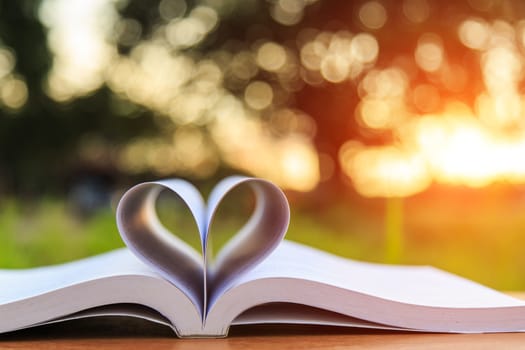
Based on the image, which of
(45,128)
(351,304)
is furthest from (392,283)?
(45,128)

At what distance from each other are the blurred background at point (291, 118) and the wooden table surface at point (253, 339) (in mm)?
1125

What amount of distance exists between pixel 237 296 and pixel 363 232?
129cm

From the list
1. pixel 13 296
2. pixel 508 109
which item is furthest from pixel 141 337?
pixel 508 109

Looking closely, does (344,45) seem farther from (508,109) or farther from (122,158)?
(122,158)

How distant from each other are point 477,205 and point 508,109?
0.30 meters

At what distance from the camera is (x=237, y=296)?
57 cm

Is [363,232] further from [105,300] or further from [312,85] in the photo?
[105,300]

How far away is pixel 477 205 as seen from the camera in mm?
1753

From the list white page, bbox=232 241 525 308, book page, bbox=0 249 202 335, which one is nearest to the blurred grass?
white page, bbox=232 241 525 308

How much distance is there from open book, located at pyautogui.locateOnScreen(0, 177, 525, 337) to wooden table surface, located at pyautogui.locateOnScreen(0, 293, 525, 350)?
0.6 inches

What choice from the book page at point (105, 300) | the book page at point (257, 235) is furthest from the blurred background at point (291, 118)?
the book page at point (105, 300)

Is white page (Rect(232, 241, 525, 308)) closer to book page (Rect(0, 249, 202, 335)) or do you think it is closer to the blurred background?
book page (Rect(0, 249, 202, 335))

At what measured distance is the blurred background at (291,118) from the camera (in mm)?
1760

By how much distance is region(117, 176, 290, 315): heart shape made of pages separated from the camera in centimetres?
59
